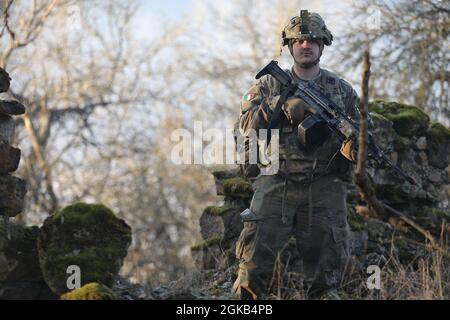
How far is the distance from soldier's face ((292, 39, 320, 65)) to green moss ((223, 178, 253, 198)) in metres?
2.49

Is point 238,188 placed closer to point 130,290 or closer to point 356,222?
point 356,222

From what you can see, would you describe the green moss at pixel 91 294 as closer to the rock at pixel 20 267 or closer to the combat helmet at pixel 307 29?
the rock at pixel 20 267

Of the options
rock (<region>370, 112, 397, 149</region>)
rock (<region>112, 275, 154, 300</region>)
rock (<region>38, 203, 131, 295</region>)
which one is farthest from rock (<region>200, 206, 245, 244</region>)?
rock (<region>38, 203, 131, 295</region>)

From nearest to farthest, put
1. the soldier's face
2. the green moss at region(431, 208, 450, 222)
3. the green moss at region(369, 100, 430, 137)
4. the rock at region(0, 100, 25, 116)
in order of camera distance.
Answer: the soldier's face → the rock at region(0, 100, 25, 116) → the green moss at region(431, 208, 450, 222) → the green moss at region(369, 100, 430, 137)

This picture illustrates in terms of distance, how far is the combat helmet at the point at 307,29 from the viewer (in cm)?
662

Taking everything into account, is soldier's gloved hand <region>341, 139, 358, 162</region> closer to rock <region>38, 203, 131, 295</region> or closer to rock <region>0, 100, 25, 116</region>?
rock <region>38, 203, 131, 295</region>

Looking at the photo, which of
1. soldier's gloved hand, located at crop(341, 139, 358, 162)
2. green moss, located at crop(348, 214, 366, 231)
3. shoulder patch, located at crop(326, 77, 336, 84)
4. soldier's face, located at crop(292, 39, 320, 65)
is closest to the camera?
soldier's gloved hand, located at crop(341, 139, 358, 162)

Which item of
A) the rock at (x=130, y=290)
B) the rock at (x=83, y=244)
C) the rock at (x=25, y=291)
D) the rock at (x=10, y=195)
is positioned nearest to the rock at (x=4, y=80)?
the rock at (x=10, y=195)

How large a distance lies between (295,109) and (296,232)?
0.95m

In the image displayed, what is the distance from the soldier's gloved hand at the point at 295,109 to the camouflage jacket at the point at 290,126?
0.10 m

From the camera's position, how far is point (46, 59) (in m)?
27.9

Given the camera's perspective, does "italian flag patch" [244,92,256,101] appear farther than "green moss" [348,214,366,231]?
No

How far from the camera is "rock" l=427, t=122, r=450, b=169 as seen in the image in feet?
32.1

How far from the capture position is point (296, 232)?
6.63 metres
